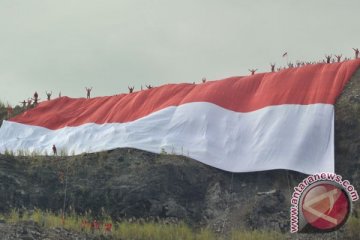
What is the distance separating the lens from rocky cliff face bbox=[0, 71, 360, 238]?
10766 millimetres

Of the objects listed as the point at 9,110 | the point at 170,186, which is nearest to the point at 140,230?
the point at 170,186

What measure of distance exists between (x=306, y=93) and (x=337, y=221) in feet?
10.7

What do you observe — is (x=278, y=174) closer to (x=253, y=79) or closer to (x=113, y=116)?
(x=253, y=79)

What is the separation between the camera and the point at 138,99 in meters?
14.1


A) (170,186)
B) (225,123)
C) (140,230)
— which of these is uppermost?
(225,123)

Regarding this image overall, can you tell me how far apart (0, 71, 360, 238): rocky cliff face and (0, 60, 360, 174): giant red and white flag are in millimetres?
285

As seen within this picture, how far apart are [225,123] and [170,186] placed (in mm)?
1606

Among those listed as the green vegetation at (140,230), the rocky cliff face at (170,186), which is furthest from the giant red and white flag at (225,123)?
the green vegetation at (140,230)

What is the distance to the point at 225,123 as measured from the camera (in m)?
12.1

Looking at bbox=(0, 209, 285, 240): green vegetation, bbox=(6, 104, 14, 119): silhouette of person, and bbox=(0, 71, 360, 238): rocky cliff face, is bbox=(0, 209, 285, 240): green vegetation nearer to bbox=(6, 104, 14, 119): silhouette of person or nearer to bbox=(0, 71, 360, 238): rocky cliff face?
bbox=(0, 71, 360, 238): rocky cliff face

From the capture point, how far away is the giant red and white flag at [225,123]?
1103 cm

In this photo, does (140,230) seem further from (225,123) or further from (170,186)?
(225,123)

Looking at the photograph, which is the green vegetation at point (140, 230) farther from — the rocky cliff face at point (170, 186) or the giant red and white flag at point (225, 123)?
the giant red and white flag at point (225, 123)

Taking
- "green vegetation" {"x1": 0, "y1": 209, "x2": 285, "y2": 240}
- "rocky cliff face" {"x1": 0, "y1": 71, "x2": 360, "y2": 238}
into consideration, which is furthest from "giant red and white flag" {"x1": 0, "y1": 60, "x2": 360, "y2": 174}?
"green vegetation" {"x1": 0, "y1": 209, "x2": 285, "y2": 240}
